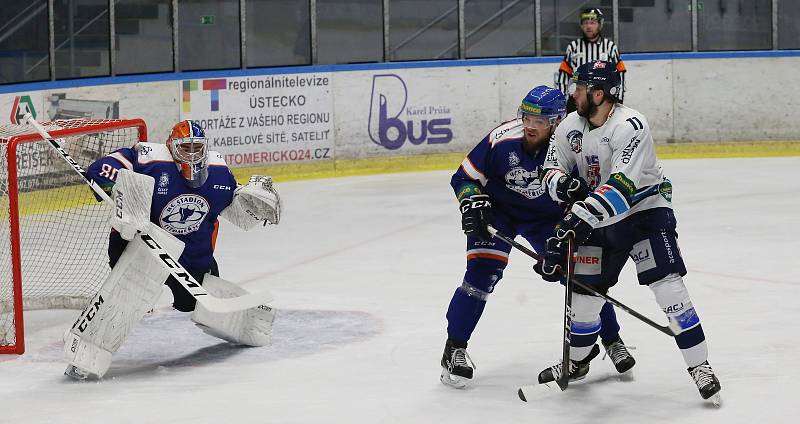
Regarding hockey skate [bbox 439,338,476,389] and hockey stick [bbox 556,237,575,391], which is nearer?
hockey stick [bbox 556,237,575,391]

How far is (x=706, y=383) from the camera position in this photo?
4.07 m

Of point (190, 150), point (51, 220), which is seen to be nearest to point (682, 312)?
point (190, 150)

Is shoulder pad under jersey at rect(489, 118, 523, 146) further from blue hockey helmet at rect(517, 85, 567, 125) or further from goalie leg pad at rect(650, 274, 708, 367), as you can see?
goalie leg pad at rect(650, 274, 708, 367)

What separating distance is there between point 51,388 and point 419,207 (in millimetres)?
4299

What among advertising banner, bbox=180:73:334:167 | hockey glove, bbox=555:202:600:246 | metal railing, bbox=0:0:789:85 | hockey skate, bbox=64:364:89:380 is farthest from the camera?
advertising banner, bbox=180:73:334:167

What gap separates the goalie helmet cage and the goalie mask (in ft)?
2.31

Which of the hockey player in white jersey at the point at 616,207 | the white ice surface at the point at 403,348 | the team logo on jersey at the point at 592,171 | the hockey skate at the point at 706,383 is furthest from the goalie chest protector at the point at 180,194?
the hockey skate at the point at 706,383

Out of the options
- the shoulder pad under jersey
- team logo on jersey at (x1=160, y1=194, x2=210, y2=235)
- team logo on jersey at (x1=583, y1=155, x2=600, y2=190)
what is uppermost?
the shoulder pad under jersey

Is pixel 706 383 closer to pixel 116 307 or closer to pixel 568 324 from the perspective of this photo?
pixel 568 324

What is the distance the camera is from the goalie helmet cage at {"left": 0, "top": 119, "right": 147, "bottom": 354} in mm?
5148

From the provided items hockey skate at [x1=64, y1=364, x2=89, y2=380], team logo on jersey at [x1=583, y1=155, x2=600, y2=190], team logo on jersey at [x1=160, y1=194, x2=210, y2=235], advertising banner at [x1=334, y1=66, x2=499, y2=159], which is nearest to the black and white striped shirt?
advertising banner at [x1=334, y1=66, x2=499, y2=159]

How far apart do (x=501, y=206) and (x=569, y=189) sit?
470 millimetres

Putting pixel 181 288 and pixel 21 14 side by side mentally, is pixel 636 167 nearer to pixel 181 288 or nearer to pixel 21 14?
pixel 181 288

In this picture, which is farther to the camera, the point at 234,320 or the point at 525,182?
the point at 234,320
